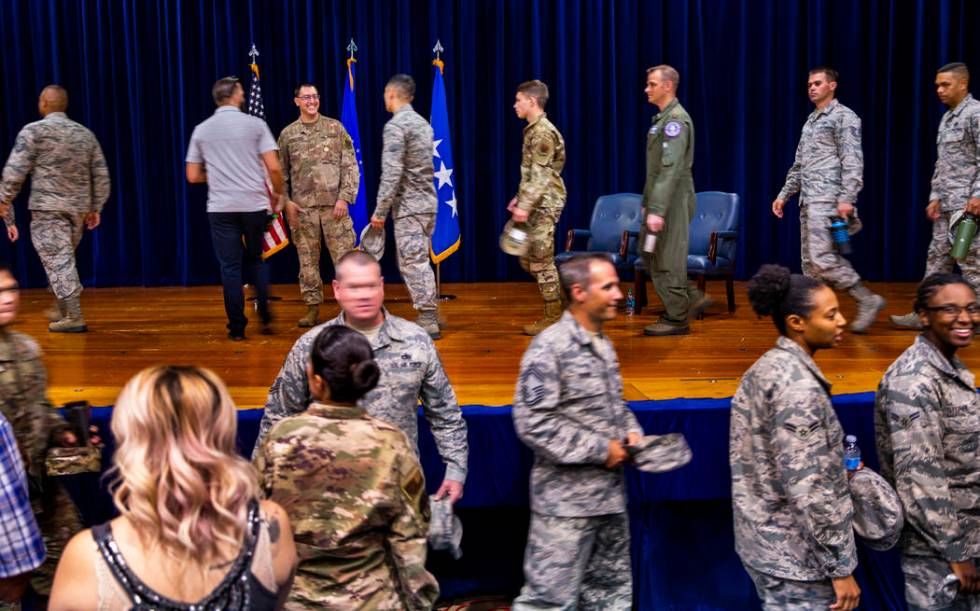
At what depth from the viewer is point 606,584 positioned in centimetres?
305

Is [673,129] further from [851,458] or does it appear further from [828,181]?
[851,458]

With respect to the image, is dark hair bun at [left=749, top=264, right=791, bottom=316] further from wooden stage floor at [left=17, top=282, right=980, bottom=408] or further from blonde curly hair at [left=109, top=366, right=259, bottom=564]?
blonde curly hair at [left=109, top=366, right=259, bottom=564]

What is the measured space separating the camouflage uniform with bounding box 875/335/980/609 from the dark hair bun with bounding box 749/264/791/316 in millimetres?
390

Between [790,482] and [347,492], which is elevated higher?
[347,492]

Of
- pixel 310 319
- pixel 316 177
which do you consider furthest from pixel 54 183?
pixel 310 319

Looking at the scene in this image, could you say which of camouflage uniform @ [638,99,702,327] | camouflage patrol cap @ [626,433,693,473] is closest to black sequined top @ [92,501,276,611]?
camouflage patrol cap @ [626,433,693,473]

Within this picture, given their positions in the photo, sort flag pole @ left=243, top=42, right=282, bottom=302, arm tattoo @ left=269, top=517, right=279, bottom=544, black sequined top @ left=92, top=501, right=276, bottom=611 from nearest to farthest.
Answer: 1. black sequined top @ left=92, top=501, right=276, bottom=611
2. arm tattoo @ left=269, top=517, right=279, bottom=544
3. flag pole @ left=243, top=42, right=282, bottom=302

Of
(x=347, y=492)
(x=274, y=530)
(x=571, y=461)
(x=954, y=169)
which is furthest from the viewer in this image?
(x=954, y=169)

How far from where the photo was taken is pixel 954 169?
548cm

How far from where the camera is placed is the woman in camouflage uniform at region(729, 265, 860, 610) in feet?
8.34

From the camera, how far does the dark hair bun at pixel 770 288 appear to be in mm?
2691

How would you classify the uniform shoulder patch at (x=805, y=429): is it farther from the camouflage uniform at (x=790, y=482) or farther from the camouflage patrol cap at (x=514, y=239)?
the camouflage patrol cap at (x=514, y=239)

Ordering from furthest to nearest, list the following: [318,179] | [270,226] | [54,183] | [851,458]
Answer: [270,226], [318,179], [54,183], [851,458]

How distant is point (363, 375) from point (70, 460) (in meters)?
1.13
